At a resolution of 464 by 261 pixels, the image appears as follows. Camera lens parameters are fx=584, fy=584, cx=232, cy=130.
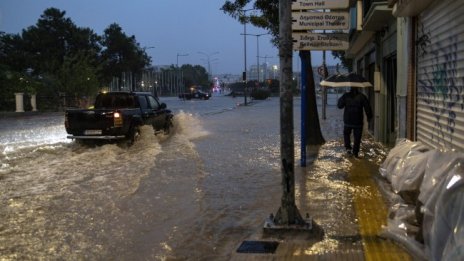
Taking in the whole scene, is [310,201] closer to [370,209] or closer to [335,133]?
[370,209]

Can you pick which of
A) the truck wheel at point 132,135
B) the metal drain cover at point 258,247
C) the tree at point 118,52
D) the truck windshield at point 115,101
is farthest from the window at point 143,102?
the tree at point 118,52

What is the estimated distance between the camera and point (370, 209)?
23.8 ft

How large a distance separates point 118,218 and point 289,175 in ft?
8.27

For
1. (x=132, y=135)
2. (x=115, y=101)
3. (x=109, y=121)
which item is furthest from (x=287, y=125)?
(x=115, y=101)

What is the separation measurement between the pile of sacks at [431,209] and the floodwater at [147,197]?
2.40ft

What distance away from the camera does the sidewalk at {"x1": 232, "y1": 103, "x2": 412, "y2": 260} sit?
5434 mm

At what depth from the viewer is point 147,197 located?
8.70 metres

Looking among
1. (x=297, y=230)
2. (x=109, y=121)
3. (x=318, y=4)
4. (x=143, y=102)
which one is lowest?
(x=297, y=230)

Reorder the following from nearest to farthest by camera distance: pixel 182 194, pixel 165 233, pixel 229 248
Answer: pixel 229 248 < pixel 165 233 < pixel 182 194

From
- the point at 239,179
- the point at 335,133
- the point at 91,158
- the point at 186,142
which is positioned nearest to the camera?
the point at 239,179

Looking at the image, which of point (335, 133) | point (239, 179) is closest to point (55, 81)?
point (335, 133)

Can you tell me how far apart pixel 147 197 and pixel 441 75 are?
4.54m

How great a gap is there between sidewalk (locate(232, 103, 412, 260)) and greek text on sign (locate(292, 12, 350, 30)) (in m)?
2.52

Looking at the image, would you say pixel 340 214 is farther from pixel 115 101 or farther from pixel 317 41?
pixel 115 101
